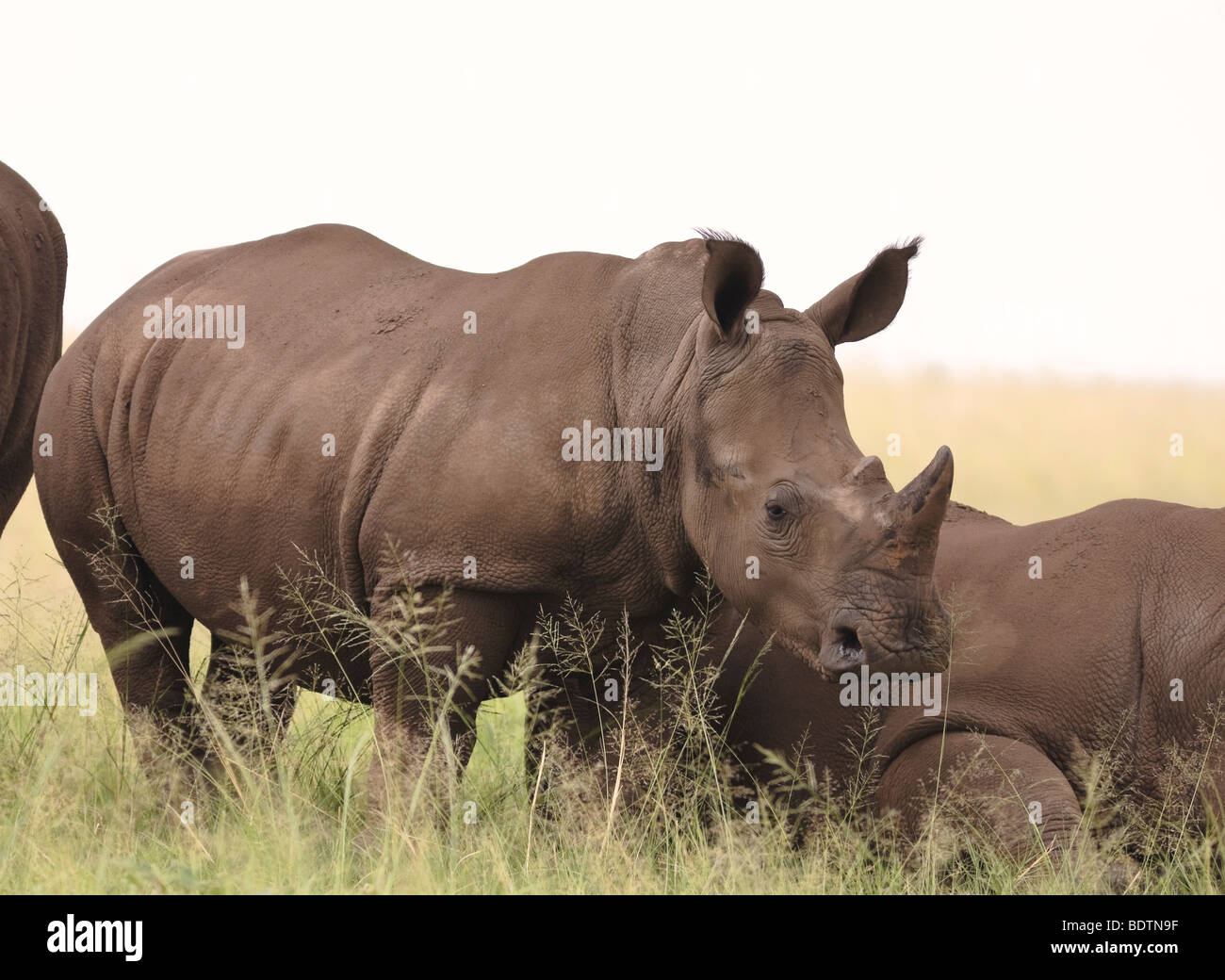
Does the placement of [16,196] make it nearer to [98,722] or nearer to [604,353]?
[98,722]

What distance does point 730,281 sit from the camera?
5.50 meters

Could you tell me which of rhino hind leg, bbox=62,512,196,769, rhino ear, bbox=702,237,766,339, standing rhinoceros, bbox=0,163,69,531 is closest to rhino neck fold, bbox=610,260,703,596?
rhino ear, bbox=702,237,766,339

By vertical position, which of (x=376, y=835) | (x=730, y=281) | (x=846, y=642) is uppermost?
(x=730, y=281)

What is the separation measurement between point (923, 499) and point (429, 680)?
1.73 m

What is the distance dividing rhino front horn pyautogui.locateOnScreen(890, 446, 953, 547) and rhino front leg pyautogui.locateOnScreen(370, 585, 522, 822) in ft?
4.63

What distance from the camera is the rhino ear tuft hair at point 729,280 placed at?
5406mm

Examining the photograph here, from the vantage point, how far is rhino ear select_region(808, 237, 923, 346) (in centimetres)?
577

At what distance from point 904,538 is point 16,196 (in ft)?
17.2

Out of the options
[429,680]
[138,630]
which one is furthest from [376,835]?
[138,630]

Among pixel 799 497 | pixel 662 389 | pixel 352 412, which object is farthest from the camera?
pixel 352 412

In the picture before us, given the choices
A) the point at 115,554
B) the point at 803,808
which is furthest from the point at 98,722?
the point at 803,808

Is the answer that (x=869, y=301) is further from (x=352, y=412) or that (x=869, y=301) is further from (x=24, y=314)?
(x=24, y=314)

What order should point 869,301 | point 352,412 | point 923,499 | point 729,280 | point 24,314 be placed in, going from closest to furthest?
point 923,499
point 729,280
point 869,301
point 352,412
point 24,314

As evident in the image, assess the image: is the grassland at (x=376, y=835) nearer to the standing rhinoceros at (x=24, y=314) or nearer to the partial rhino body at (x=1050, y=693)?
the partial rhino body at (x=1050, y=693)
